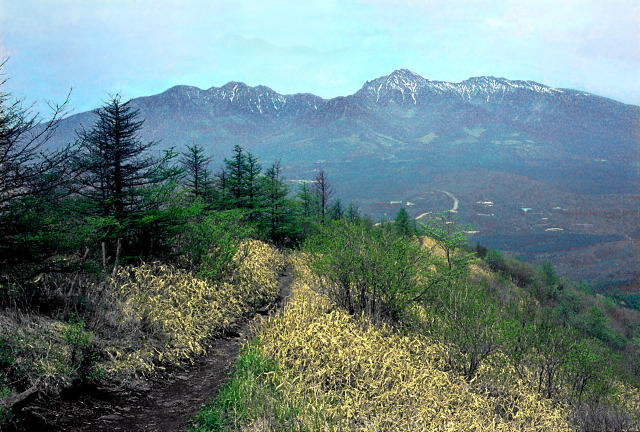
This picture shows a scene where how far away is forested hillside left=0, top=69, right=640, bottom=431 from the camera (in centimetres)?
486

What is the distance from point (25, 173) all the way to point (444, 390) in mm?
7546

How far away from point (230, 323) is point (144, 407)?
365 centimetres

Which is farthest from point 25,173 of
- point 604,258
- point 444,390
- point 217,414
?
point 604,258

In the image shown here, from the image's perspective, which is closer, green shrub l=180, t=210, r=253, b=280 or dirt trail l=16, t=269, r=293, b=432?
dirt trail l=16, t=269, r=293, b=432

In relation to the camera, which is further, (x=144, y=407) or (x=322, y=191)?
(x=322, y=191)

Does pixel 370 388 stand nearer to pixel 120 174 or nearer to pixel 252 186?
pixel 120 174

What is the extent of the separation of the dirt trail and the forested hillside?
0.40 feet

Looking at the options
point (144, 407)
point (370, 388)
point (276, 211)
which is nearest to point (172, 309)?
point (144, 407)

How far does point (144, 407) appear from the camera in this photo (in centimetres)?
496

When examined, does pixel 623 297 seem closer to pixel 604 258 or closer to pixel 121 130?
pixel 604 258

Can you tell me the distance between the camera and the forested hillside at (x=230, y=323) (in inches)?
191

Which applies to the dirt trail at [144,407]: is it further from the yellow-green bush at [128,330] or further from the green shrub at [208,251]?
the green shrub at [208,251]

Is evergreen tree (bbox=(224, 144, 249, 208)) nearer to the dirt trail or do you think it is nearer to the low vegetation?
the low vegetation

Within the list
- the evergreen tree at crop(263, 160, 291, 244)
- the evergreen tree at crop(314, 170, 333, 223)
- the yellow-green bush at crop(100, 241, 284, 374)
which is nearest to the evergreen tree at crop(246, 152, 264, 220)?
the evergreen tree at crop(263, 160, 291, 244)
